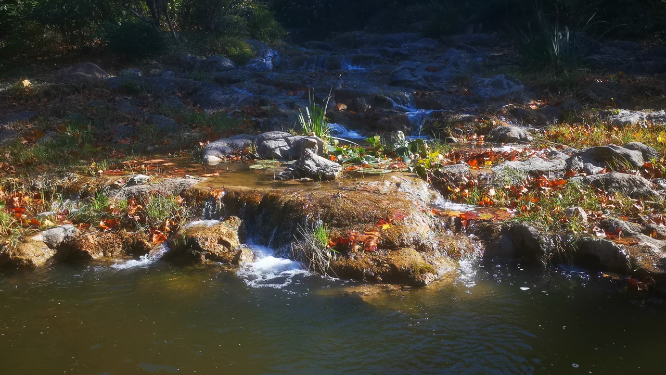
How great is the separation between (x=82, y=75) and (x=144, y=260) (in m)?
8.60

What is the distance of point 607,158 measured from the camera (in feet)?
23.0

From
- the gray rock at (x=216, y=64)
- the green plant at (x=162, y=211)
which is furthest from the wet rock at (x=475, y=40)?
the green plant at (x=162, y=211)

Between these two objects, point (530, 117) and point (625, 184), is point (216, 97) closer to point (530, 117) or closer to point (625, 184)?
point (530, 117)

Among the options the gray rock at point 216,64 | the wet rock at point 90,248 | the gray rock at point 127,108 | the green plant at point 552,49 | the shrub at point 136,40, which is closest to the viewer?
the wet rock at point 90,248

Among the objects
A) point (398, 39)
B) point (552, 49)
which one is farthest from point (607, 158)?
point (398, 39)

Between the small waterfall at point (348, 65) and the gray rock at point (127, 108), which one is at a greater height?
the small waterfall at point (348, 65)

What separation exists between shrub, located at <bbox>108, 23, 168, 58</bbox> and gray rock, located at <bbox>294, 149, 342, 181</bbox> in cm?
1103

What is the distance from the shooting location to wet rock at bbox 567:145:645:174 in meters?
6.86

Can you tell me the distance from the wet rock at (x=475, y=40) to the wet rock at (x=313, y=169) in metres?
17.1

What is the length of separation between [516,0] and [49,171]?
20.8 m

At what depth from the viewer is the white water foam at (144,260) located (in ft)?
17.7

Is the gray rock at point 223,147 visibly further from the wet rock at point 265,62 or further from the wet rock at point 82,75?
the wet rock at point 265,62

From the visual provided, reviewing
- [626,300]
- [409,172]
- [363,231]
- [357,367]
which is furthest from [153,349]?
[409,172]

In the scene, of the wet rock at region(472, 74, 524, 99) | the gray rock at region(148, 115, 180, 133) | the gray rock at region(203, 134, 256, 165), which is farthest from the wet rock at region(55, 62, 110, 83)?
the wet rock at region(472, 74, 524, 99)
